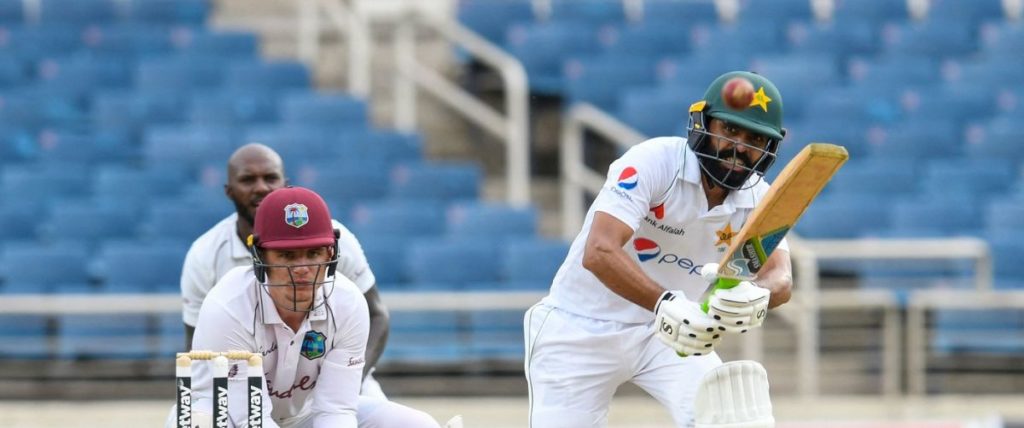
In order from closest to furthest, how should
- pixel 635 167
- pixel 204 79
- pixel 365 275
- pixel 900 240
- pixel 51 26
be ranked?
pixel 635 167, pixel 365 275, pixel 900 240, pixel 204 79, pixel 51 26

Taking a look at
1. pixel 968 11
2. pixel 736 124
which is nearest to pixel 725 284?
pixel 736 124

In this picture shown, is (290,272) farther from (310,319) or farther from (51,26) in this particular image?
(51,26)

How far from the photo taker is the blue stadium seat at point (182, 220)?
10.2 m

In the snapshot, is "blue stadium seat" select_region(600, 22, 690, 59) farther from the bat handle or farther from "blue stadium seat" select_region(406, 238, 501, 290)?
the bat handle

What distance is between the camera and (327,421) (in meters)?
4.82

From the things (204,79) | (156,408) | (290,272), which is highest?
(204,79)

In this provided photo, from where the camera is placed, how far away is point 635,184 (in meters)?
4.95

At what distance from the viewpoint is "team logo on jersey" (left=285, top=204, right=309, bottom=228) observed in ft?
15.0

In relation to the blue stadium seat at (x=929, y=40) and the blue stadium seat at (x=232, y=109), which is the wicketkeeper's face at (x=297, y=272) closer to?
the blue stadium seat at (x=232, y=109)

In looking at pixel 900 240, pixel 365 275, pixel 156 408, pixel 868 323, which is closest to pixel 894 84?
pixel 900 240

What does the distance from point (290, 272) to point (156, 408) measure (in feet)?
16.5

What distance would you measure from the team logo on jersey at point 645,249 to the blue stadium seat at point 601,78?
6.72 m

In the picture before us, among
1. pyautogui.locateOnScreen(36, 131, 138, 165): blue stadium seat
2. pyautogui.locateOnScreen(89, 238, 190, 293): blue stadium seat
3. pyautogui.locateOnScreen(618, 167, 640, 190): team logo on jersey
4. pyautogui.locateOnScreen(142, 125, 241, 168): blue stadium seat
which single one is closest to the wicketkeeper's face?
pyautogui.locateOnScreen(618, 167, 640, 190): team logo on jersey

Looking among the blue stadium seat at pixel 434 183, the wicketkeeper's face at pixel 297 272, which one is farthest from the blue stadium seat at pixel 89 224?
the wicketkeeper's face at pixel 297 272
